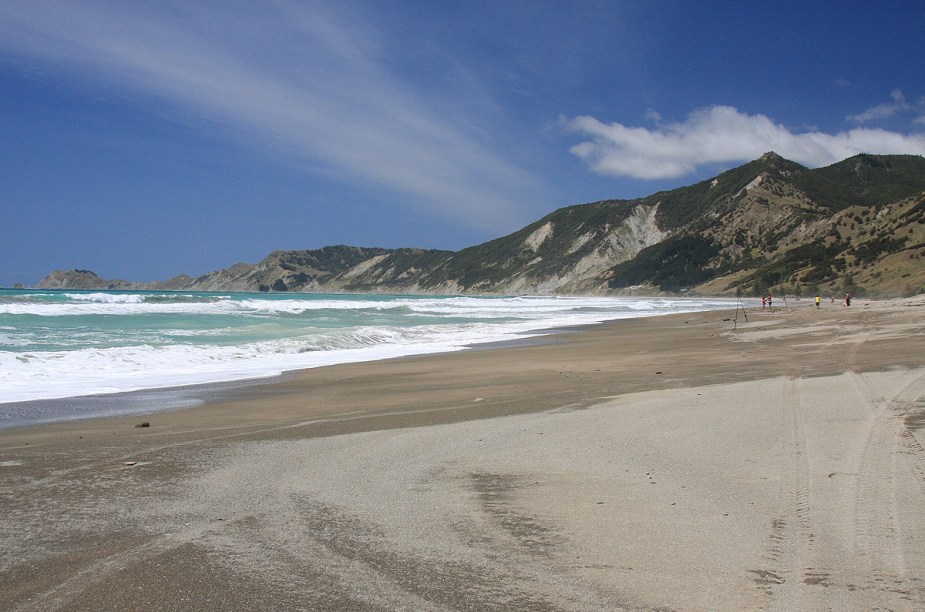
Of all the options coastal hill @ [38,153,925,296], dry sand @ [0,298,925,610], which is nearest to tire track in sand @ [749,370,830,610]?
dry sand @ [0,298,925,610]

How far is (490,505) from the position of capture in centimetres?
411

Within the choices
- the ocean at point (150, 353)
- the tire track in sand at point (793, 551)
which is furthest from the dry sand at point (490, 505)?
the ocean at point (150, 353)

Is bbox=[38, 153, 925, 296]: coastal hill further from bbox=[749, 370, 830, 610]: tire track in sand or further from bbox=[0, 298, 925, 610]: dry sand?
bbox=[749, 370, 830, 610]: tire track in sand

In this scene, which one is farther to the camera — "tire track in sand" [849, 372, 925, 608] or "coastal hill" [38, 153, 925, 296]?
"coastal hill" [38, 153, 925, 296]

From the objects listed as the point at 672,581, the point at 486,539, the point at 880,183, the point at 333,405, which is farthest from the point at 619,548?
the point at 880,183

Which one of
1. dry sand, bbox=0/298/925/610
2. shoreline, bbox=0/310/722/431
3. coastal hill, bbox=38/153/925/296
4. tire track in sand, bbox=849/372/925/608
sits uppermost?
coastal hill, bbox=38/153/925/296

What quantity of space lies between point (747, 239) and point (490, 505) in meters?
126

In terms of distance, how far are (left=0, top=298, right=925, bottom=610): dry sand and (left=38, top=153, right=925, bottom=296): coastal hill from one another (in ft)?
147

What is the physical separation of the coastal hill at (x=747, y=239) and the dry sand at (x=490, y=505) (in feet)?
147

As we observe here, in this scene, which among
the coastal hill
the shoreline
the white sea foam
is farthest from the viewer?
the coastal hill

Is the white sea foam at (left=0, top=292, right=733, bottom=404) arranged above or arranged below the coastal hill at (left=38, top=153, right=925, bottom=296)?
below

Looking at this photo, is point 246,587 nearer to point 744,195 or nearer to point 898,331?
point 898,331

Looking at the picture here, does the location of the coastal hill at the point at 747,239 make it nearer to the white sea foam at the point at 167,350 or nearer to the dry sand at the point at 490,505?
the white sea foam at the point at 167,350

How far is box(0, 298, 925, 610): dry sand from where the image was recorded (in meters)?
2.95
